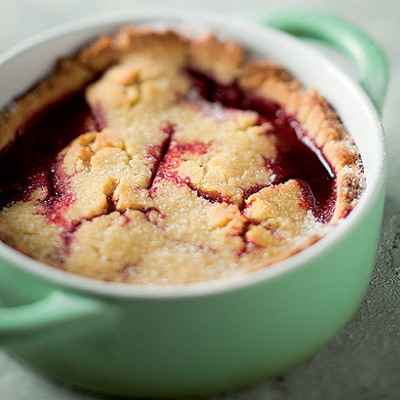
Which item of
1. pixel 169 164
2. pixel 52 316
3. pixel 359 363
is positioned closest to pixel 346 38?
pixel 169 164

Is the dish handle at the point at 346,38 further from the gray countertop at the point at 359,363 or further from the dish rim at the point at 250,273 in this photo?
the gray countertop at the point at 359,363

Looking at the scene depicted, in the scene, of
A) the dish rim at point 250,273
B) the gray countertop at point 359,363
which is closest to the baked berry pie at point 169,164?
the dish rim at point 250,273

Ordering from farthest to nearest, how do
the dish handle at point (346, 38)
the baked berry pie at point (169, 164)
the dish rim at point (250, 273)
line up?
the dish handle at point (346, 38)
the baked berry pie at point (169, 164)
the dish rim at point (250, 273)

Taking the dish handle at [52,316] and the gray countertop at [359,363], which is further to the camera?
the gray countertop at [359,363]

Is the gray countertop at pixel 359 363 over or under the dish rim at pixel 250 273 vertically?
under

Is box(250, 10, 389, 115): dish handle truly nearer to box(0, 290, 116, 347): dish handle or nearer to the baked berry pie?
the baked berry pie

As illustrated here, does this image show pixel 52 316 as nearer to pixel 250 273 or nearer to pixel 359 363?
pixel 250 273

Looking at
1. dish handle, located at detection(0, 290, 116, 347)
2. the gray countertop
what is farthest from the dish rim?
the gray countertop
